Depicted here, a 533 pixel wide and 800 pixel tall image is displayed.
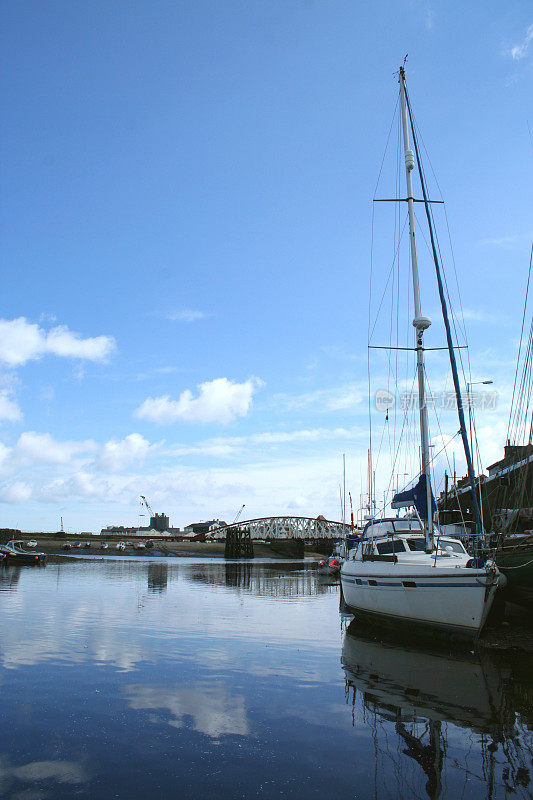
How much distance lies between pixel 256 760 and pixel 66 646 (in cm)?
1143

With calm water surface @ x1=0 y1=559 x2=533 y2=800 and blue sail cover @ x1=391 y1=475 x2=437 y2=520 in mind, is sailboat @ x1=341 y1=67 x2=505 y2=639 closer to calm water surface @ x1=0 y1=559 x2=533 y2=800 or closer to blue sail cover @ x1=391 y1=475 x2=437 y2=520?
blue sail cover @ x1=391 y1=475 x2=437 y2=520

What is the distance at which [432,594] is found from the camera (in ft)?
56.3

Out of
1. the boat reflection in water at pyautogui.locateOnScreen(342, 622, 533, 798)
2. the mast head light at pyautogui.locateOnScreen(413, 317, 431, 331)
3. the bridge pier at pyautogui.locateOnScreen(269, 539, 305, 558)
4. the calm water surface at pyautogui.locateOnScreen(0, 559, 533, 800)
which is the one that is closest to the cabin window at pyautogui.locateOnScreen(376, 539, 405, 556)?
the calm water surface at pyautogui.locateOnScreen(0, 559, 533, 800)

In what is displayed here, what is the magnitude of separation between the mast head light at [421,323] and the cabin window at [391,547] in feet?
32.0

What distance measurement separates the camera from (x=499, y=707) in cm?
1123

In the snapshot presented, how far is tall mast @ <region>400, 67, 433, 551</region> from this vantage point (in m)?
21.2

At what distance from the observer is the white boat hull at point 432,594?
639 inches

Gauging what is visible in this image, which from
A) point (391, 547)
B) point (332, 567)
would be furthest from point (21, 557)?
point (391, 547)

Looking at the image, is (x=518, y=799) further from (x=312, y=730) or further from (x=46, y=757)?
(x=46, y=757)

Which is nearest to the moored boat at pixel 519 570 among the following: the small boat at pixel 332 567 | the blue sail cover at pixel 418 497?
the blue sail cover at pixel 418 497

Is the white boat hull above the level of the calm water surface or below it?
above

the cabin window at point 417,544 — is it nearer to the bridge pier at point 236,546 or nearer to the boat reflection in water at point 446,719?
the boat reflection in water at point 446,719

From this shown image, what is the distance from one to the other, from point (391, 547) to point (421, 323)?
33.5 feet

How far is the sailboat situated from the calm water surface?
1.27m
